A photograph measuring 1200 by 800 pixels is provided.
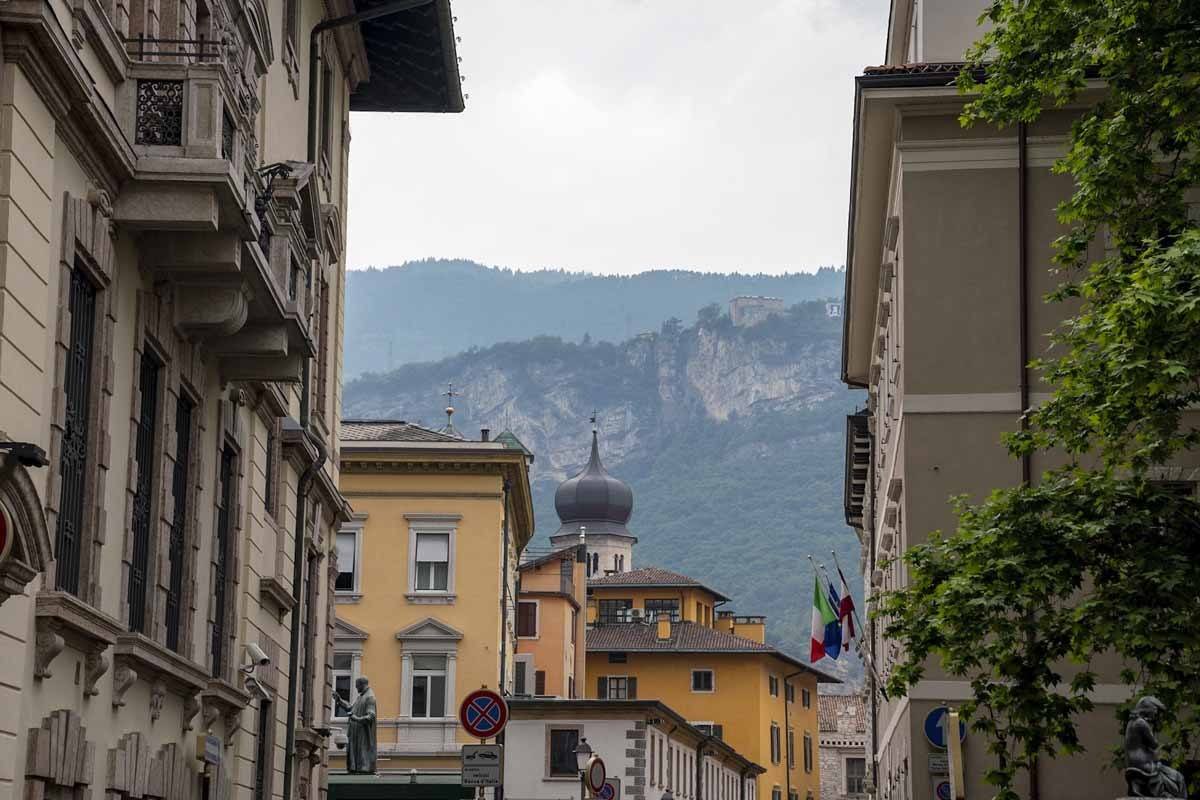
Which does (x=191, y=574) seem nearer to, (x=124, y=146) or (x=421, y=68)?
(x=124, y=146)

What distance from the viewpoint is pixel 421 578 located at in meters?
57.2

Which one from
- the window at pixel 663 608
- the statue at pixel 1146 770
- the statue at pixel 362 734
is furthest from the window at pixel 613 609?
the statue at pixel 1146 770

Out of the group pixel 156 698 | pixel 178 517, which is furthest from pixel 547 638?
pixel 156 698

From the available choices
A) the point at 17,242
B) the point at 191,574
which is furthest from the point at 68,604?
the point at 191,574

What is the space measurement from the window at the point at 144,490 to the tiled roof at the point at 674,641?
89.7 metres

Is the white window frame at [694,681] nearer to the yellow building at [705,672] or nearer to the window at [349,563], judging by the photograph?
the yellow building at [705,672]

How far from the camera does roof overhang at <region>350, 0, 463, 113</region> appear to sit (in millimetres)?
30641

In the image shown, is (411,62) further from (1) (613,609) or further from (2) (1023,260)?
(1) (613,609)

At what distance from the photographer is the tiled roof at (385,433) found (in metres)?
58.0

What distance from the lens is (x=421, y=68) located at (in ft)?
107

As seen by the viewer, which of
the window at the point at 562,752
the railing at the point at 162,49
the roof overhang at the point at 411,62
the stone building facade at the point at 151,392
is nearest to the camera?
the stone building facade at the point at 151,392

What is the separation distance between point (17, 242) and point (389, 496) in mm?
44943

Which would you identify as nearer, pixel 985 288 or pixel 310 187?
pixel 310 187

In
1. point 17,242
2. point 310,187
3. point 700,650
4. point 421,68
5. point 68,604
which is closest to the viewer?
point 17,242
